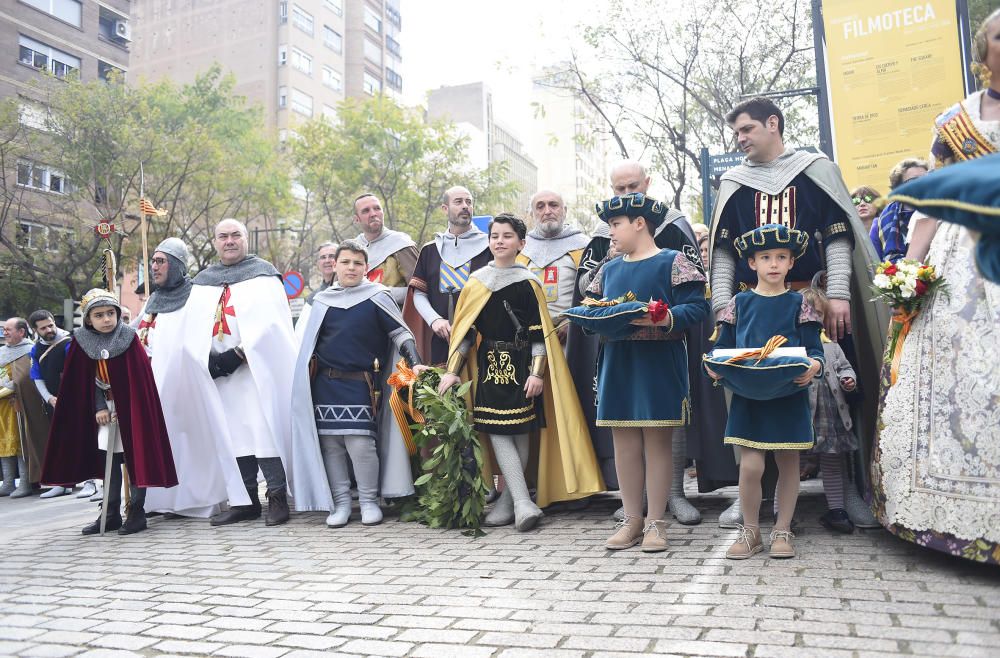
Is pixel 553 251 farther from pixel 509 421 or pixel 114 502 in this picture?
pixel 114 502

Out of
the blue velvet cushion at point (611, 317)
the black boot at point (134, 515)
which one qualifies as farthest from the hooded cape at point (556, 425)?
the black boot at point (134, 515)

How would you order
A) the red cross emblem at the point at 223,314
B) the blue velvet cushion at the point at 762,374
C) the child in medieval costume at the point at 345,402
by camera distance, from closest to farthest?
the blue velvet cushion at the point at 762,374, the child in medieval costume at the point at 345,402, the red cross emblem at the point at 223,314

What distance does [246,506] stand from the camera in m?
6.71

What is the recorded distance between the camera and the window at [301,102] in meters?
53.6

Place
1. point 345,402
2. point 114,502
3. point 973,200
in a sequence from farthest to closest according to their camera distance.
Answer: point 114,502, point 345,402, point 973,200

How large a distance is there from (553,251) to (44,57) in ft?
110

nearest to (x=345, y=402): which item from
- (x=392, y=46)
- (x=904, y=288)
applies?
(x=904, y=288)

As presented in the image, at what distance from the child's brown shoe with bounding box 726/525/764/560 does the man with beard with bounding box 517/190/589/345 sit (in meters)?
2.15

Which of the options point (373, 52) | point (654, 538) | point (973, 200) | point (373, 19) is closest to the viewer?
point (973, 200)

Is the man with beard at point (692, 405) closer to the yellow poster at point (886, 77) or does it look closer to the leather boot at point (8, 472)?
the yellow poster at point (886, 77)

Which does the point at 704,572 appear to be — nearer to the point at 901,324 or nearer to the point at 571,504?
the point at 901,324

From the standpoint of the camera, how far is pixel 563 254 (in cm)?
627

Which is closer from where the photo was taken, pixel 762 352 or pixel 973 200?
pixel 973 200

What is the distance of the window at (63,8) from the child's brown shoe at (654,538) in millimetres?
35605
